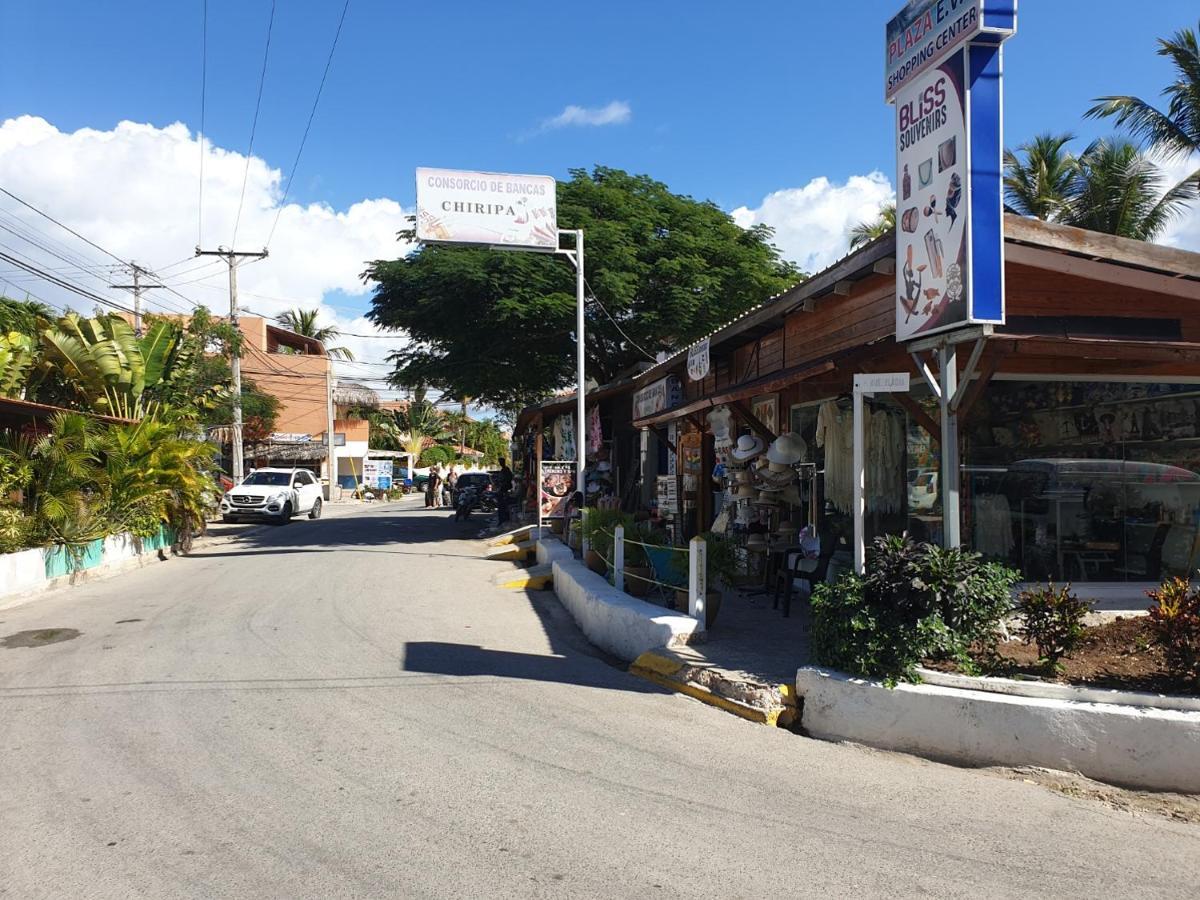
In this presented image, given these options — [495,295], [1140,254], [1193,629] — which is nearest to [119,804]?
[1193,629]

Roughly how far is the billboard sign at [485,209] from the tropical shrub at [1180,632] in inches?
515

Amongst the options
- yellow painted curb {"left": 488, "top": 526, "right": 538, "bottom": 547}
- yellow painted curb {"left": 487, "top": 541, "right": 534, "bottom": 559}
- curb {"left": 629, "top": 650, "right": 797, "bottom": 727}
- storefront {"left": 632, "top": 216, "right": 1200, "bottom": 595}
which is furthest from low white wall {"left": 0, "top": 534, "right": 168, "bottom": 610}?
storefront {"left": 632, "top": 216, "right": 1200, "bottom": 595}

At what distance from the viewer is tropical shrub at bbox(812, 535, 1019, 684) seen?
5.90 metres

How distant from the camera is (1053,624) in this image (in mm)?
5914

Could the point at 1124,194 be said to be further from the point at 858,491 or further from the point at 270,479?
the point at 270,479

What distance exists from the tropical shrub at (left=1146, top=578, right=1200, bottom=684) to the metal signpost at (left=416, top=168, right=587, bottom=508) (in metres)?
12.0

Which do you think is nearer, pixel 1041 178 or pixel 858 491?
pixel 858 491

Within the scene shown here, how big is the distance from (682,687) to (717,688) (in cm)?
44

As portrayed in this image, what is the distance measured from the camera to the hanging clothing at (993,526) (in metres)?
8.80

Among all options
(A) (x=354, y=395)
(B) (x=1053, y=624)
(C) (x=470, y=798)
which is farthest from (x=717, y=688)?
(A) (x=354, y=395)

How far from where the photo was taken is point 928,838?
14.2 feet

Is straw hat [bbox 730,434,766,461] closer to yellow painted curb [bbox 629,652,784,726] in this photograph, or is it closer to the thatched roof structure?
yellow painted curb [bbox 629,652,784,726]

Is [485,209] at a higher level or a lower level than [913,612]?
higher

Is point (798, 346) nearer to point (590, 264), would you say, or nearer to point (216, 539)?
point (590, 264)
